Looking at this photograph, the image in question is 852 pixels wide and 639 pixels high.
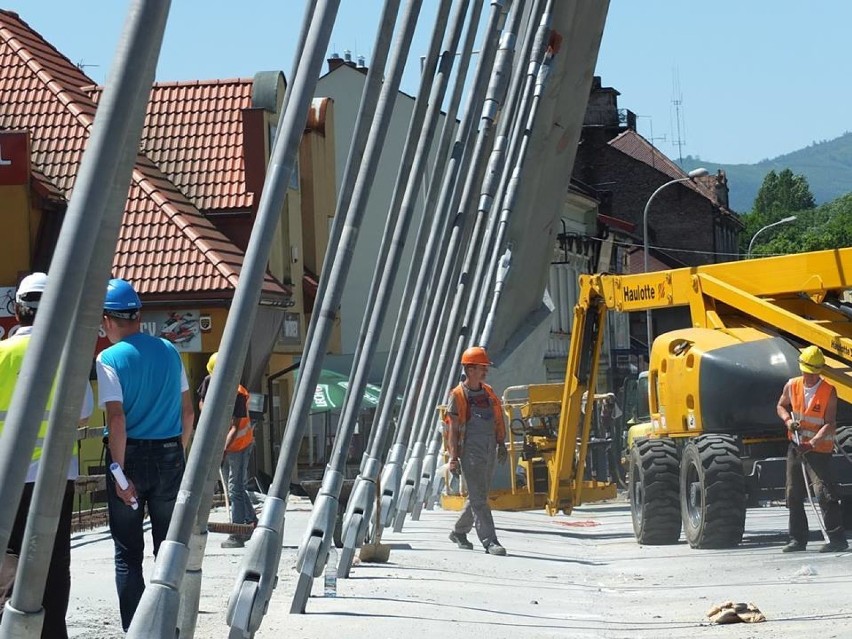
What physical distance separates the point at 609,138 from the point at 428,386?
2957 inches

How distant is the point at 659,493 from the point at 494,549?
221 cm

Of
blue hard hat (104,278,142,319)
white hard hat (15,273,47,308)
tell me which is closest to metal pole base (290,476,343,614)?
blue hard hat (104,278,142,319)

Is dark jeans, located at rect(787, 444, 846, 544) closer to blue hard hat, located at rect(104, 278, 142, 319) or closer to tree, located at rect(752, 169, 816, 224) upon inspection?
blue hard hat, located at rect(104, 278, 142, 319)

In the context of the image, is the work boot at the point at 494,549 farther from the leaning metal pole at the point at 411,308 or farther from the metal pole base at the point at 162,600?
the metal pole base at the point at 162,600

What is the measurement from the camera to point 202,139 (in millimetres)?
33062

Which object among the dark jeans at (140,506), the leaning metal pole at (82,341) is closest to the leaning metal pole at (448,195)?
the dark jeans at (140,506)

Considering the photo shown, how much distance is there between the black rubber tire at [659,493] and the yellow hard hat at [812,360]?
253 cm

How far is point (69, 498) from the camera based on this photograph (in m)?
7.52

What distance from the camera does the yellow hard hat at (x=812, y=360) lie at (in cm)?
1502

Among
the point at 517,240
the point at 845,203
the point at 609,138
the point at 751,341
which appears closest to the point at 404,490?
the point at 751,341

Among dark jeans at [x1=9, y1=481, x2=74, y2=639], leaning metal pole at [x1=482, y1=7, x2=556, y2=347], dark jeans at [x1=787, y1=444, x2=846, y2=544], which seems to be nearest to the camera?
dark jeans at [x1=9, y1=481, x2=74, y2=639]

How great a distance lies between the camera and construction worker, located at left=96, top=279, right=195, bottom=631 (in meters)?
8.34

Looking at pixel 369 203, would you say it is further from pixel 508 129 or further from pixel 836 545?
pixel 836 545

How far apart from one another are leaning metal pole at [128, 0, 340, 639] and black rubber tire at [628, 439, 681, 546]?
9.34m
